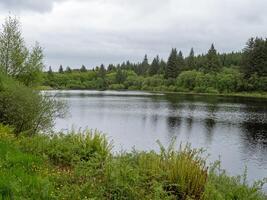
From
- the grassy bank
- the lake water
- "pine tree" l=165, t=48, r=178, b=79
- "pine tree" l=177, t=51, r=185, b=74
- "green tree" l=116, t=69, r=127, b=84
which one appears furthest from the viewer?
"green tree" l=116, t=69, r=127, b=84

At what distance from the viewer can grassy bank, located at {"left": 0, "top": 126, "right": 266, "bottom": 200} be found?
19.6 ft

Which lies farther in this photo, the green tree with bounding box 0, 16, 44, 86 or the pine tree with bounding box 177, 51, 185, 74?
the pine tree with bounding box 177, 51, 185, 74

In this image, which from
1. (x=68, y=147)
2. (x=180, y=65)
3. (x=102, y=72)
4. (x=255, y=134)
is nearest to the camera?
(x=68, y=147)

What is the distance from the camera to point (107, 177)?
691 centimetres

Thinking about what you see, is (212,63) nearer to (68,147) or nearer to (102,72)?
(102,72)

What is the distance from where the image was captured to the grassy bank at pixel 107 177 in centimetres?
597

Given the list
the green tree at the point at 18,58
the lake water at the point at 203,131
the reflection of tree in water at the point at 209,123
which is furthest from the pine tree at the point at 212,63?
the green tree at the point at 18,58

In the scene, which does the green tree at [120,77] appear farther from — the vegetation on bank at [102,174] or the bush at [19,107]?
the vegetation on bank at [102,174]

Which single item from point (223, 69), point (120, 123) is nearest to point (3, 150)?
point (120, 123)

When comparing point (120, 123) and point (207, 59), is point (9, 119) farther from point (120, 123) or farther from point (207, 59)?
point (207, 59)

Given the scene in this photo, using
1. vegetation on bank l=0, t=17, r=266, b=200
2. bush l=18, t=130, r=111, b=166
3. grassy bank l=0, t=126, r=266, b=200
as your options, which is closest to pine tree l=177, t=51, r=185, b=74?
bush l=18, t=130, r=111, b=166

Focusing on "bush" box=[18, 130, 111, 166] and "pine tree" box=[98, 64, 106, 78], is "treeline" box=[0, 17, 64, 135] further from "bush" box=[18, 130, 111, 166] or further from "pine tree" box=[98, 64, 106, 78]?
"pine tree" box=[98, 64, 106, 78]

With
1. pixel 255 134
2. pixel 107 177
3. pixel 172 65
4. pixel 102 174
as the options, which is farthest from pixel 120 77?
pixel 107 177

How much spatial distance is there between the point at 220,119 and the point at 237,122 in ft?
9.81
